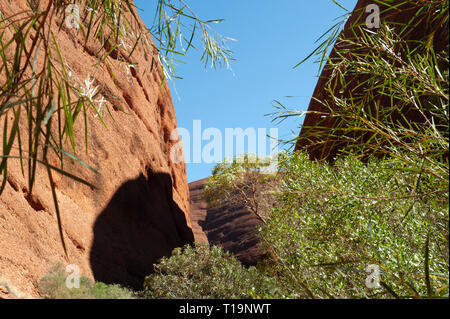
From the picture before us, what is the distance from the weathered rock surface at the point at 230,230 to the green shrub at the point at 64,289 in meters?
15.6

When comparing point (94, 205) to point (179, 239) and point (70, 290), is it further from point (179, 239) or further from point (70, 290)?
point (179, 239)

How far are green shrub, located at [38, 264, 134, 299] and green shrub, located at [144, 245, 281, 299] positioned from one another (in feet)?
4.63

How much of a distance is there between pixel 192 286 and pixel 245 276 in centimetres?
Result: 184

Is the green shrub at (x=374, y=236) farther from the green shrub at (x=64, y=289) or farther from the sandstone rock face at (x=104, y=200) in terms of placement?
the green shrub at (x=64, y=289)

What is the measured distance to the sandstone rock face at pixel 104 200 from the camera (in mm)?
7969

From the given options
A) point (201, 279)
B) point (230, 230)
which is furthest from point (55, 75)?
point (230, 230)

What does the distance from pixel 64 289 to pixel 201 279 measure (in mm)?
4157

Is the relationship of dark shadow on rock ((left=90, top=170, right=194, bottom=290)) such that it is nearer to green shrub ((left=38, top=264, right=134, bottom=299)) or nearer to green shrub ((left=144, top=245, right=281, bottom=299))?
green shrub ((left=144, top=245, right=281, bottom=299))

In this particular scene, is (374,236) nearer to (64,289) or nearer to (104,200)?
(64,289)

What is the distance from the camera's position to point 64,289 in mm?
7758

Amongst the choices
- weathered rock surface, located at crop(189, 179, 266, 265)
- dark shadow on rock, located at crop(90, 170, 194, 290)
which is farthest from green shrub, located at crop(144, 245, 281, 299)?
weathered rock surface, located at crop(189, 179, 266, 265)

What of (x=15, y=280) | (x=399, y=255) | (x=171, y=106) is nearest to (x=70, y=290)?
(x=15, y=280)

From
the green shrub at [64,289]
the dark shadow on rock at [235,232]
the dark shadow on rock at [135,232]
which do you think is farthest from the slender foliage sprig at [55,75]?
the dark shadow on rock at [235,232]
